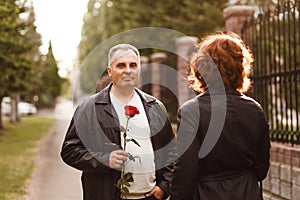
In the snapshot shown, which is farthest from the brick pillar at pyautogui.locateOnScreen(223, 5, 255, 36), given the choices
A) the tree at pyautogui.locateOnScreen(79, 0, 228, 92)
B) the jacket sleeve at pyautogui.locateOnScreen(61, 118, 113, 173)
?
the tree at pyautogui.locateOnScreen(79, 0, 228, 92)

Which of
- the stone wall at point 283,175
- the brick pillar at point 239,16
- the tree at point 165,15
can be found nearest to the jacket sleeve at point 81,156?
the stone wall at point 283,175

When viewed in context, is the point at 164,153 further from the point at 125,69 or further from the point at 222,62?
the point at 222,62

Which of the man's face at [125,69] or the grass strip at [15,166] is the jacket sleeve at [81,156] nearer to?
the man's face at [125,69]

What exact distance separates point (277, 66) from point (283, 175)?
1.97 meters

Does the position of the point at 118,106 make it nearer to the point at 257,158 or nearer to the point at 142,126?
the point at 142,126

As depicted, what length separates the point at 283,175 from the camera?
21.8ft

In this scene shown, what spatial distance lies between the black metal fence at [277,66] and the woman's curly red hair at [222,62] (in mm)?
3860

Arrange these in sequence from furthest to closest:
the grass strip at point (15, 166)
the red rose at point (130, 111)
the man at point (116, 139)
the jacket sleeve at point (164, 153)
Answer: the grass strip at point (15, 166), the jacket sleeve at point (164, 153), the man at point (116, 139), the red rose at point (130, 111)

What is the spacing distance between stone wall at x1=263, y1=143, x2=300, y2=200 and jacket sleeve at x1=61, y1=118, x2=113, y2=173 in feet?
10.4

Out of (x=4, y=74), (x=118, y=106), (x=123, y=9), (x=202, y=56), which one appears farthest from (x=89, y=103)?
(x=123, y=9)

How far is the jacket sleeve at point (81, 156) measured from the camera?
3617 mm

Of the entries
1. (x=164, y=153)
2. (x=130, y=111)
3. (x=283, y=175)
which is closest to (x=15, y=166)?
(x=283, y=175)

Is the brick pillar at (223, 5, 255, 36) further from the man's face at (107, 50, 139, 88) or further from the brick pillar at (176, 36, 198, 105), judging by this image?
the man's face at (107, 50, 139, 88)

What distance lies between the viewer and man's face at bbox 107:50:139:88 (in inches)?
147
